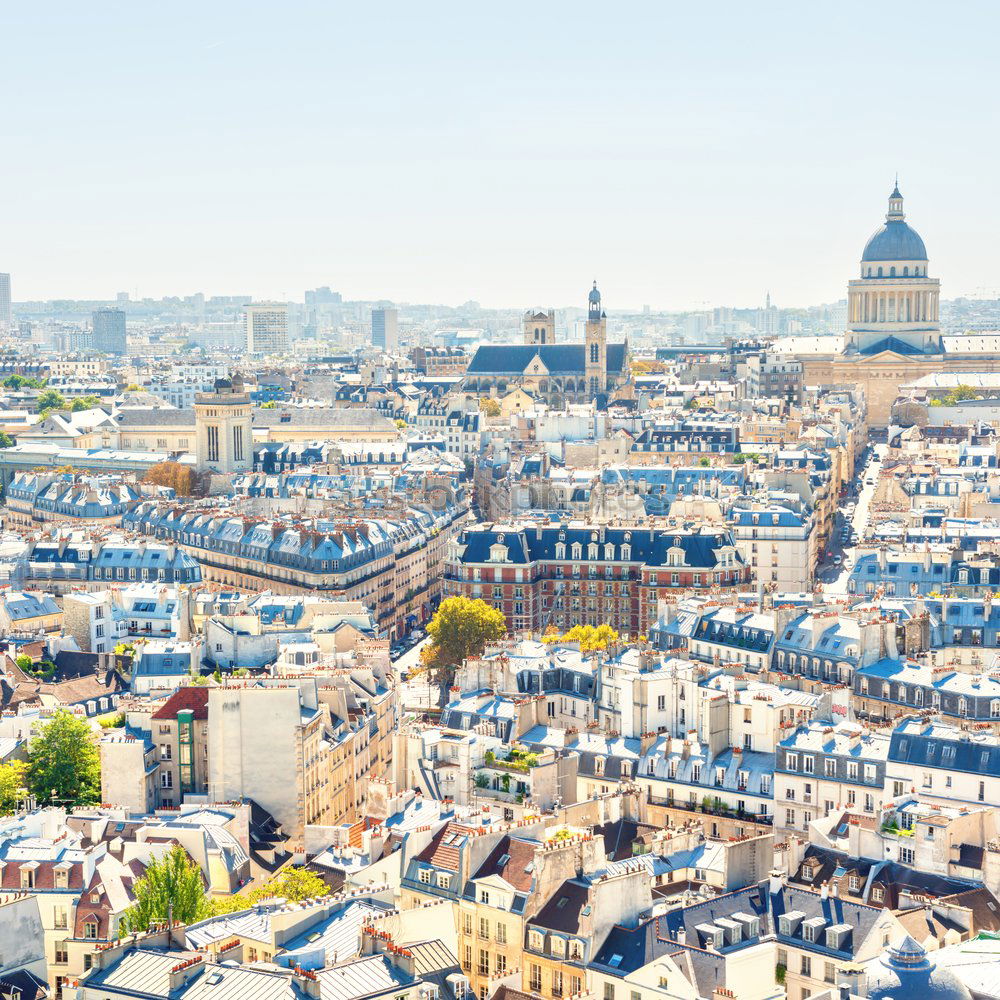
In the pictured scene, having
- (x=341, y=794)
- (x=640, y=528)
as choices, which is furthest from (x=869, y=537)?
(x=341, y=794)

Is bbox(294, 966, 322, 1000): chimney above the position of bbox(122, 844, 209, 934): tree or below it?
above

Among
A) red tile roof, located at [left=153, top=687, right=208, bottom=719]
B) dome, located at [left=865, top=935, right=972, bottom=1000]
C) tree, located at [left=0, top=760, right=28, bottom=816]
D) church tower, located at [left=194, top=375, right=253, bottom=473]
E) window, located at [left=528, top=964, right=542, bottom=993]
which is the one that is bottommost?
window, located at [left=528, top=964, right=542, bottom=993]

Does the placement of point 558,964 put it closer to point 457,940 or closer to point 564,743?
point 457,940

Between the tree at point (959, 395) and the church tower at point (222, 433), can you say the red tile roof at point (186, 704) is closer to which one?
the church tower at point (222, 433)

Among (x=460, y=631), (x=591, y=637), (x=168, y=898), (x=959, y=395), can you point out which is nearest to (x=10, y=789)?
(x=168, y=898)

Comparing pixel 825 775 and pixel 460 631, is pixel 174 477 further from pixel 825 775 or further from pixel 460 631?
pixel 825 775

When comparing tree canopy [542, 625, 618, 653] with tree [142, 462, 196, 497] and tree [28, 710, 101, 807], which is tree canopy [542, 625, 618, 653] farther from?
tree [142, 462, 196, 497]

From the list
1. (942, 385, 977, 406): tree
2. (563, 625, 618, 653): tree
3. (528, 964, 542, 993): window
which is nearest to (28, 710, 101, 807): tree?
(528, 964, 542, 993): window

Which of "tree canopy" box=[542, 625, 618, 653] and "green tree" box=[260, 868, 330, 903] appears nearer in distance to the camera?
"green tree" box=[260, 868, 330, 903]
